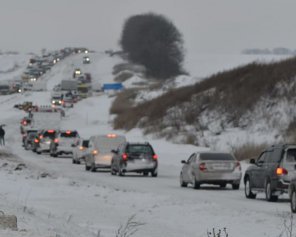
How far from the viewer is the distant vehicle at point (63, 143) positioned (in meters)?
56.7

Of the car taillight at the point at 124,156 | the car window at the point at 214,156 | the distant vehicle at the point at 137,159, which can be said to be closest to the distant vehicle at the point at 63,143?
the distant vehicle at the point at 137,159

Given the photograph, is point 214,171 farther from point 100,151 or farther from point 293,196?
point 100,151

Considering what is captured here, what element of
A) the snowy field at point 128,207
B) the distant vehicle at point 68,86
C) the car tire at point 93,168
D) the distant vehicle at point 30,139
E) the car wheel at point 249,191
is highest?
the distant vehicle at point 68,86

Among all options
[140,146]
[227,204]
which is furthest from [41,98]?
[227,204]

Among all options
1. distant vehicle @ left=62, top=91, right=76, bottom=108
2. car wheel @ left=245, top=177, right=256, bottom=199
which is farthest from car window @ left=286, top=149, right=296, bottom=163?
distant vehicle @ left=62, top=91, right=76, bottom=108

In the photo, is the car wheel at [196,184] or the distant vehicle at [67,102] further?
the distant vehicle at [67,102]

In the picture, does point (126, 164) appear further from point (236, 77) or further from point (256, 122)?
point (236, 77)

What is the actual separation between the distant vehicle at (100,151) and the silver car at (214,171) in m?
11.7

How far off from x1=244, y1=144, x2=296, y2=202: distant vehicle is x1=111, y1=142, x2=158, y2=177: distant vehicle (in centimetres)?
1237

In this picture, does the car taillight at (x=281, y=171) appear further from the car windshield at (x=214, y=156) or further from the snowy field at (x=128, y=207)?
the car windshield at (x=214, y=156)

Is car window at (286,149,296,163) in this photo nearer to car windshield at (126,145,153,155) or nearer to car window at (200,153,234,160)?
car window at (200,153,234,160)

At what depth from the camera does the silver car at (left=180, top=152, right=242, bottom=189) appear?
1174 inches

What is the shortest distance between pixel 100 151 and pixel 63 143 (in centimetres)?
1510

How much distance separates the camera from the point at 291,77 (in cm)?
6488
